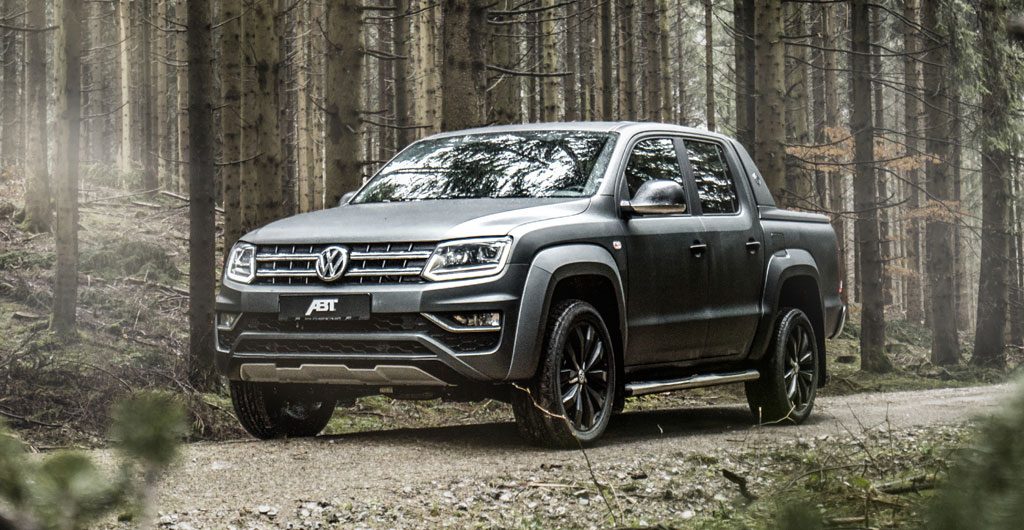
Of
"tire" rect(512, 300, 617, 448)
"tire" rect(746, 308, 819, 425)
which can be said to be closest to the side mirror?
"tire" rect(512, 300, 617, 448)

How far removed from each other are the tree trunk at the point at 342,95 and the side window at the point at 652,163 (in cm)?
593

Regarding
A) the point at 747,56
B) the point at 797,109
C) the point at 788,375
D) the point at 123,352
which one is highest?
the point at 747,56

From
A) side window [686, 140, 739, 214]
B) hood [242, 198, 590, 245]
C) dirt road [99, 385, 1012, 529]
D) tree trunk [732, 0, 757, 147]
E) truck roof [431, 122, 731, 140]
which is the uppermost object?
tree trunk [732, 0, 757, 147]

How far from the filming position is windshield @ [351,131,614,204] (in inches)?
303

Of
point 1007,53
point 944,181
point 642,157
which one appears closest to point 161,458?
point 642,157

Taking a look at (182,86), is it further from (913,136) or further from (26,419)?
(26,419)

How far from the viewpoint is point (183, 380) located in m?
11.7

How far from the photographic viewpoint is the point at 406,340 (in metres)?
6.62

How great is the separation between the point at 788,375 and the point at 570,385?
2877mm

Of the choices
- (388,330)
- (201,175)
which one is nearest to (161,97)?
(201,175)

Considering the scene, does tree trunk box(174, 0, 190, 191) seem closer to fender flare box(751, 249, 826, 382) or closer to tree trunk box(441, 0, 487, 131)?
tree trunk box(441, 0, 487, 131)

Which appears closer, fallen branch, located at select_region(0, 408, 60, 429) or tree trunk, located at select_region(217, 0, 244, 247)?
fallen branch, located at select_region(0, 408, 60, 429)

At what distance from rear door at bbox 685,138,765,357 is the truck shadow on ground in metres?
0.64

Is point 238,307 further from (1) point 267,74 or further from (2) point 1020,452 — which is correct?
(1) point 267,74
